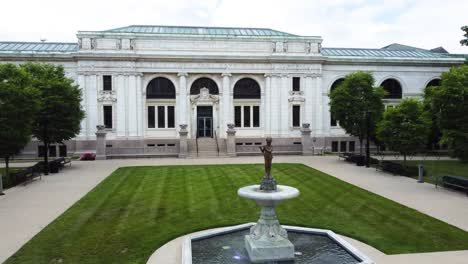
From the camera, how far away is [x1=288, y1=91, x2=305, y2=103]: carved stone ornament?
5134cm

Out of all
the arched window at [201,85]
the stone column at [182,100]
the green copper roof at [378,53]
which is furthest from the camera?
the green copper roof at [378,53]

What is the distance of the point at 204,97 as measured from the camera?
50719mm

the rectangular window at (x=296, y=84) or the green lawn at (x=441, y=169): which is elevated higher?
the rectangular window at (x=296, y=84)

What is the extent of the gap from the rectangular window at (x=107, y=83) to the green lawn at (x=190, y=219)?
2459cm

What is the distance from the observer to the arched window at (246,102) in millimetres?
51469

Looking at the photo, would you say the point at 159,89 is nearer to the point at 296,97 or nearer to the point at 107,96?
the point at 107,96

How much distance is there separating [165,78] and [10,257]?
39.3 meters

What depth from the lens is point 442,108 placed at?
22906 millimetres

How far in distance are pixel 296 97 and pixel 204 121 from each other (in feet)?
40.6

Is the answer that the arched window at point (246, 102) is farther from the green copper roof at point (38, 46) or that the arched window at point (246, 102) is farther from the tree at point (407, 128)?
the tree at point (407, 128)

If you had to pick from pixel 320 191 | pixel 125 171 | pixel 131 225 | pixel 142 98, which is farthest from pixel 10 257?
pixel 142 98

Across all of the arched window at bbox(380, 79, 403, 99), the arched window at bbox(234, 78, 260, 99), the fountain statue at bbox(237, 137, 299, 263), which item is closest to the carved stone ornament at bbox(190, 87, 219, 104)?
the arched window at bbox(234, 78, 260, 99)

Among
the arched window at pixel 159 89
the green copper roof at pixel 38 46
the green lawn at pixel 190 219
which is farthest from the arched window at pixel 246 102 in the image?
the green lawn at pixel 190 219

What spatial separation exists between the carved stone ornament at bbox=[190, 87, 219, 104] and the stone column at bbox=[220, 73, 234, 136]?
1.19 meters
